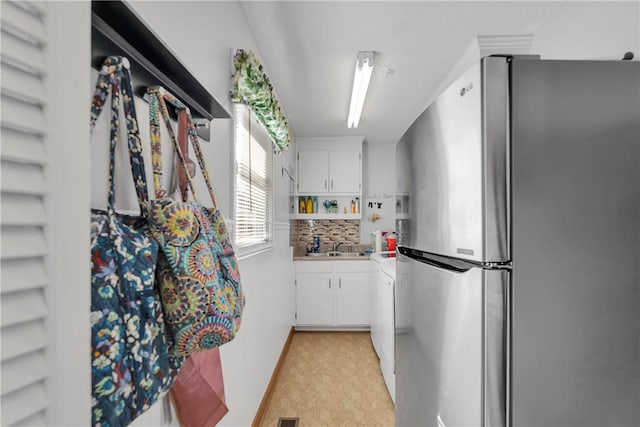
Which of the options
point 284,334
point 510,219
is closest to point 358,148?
point 284,334

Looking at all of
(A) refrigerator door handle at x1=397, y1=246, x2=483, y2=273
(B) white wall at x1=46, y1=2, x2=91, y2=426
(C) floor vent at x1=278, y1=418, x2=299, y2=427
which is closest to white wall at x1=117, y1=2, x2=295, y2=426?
(C) floor vent at x1=278, y1=418, x2=299, y2=427

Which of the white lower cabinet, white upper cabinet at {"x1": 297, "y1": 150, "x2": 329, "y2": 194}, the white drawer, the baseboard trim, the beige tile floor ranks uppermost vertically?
white upper cabinet at {"x1": 297, "y1": 150, "x2": 329, "y2": 194}

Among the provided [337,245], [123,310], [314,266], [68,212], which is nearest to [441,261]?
[123,310]

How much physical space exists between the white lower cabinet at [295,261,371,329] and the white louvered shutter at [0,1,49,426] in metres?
4.02

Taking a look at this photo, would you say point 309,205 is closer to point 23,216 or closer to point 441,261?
point 441,261

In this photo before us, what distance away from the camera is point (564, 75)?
2.81 ft

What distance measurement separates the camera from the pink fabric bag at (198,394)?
0.88 m

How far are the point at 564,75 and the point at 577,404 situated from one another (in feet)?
2.71

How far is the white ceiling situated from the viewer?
1868 millimetres

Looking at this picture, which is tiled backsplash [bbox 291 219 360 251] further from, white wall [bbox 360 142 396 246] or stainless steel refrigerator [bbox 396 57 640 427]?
stainless steel refrigerator [bbox 396 57 640 427]

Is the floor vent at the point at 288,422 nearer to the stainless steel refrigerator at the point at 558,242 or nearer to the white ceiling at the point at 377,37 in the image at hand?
the stainless steel refrigerator at the point at 558,242

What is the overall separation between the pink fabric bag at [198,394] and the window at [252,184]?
89 cm

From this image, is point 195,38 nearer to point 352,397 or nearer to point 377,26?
point 377,26

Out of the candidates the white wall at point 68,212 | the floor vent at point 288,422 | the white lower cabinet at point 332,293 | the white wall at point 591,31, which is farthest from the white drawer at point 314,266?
the white wall at point 68,212
